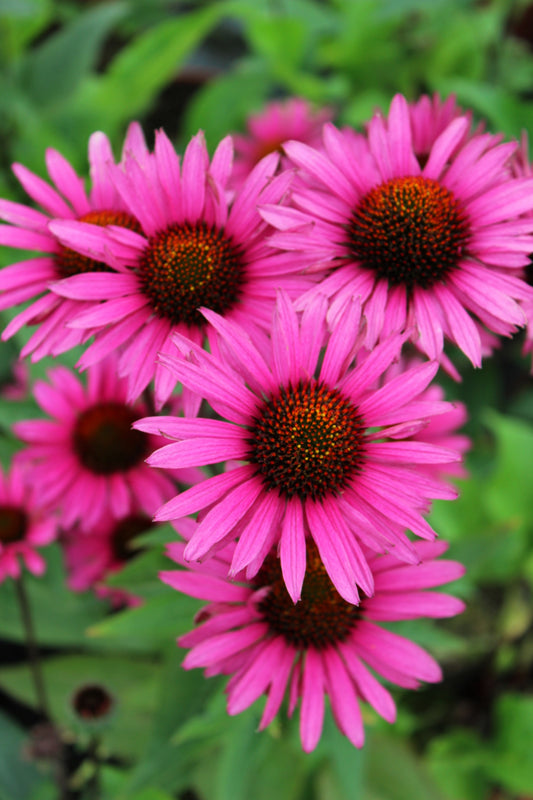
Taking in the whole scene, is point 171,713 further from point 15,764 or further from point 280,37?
point 280,37

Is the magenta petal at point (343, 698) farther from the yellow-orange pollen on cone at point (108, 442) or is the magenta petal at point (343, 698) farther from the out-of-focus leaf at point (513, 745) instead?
the out-of-focus leaf at point (513, 745)

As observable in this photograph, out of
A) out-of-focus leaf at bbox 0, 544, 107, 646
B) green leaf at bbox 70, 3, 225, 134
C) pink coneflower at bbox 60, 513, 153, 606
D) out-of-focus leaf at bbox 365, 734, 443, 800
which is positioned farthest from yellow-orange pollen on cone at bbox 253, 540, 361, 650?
green leaf at bbox 70, 3, 225, 134

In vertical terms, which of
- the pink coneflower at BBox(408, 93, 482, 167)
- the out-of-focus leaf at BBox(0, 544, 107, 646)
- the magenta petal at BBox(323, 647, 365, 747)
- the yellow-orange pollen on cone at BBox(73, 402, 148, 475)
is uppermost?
the pink coneflower at BBox(408, 93, 482, 167)

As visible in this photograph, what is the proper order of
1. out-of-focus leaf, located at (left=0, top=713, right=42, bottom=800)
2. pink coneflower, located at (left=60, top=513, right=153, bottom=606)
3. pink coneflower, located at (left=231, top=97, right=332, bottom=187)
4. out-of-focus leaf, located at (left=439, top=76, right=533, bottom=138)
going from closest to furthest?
pink coneflower, located at (left=60, top=513, right=153, bottom=606)
out-of-focus leaf, located at (left=0, top=713, right=42, bottom=800)
out-of-focus leaf, located at (left=439, top=76, right=533, bottom=138)
pink coneflower, located at (left=231, top=97, right=332, bottom=187)

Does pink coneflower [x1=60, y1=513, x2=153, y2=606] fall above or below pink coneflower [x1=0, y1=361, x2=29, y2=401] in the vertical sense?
below

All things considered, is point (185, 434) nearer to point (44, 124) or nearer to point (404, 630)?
point (404, 630)

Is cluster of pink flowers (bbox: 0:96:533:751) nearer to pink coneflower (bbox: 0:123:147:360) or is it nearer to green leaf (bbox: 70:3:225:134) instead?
pink coneflower (bbox: 0:123:147:360)
